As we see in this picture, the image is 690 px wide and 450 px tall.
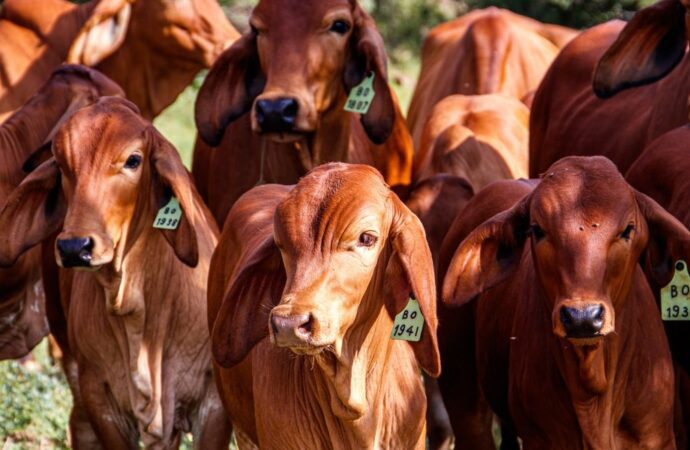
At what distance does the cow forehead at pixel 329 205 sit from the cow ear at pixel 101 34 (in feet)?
15.9

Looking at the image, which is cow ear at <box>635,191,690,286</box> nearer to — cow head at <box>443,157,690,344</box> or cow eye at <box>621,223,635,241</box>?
cow head at <box>443,157,690,344</box>

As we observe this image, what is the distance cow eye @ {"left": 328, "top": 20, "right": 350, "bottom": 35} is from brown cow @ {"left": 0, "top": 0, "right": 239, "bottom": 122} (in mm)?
2544

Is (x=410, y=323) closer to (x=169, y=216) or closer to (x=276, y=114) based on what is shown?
(x=169, y=216)

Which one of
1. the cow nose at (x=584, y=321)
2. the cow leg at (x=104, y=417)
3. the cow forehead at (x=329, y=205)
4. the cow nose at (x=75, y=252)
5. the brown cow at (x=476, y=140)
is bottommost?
the brown cow at (x=476, y=140)

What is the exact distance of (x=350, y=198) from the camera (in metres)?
5.76

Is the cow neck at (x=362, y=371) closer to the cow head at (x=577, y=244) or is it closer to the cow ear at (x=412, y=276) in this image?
the cow ear at (x=412, y=276)

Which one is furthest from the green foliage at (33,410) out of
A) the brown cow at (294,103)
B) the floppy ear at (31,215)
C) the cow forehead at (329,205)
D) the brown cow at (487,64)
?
the cow forehead at (329,205)

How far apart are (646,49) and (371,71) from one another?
4.28ft

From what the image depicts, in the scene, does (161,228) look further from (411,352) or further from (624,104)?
(624,104)

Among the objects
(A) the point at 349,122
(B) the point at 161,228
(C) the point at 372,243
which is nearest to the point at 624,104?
(A) the point at 349,122

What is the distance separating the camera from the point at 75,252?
666 cm

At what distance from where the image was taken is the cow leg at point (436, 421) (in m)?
8.30

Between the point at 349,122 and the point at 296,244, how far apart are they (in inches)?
118

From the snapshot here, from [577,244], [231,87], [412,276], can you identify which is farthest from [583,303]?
[231,87]
